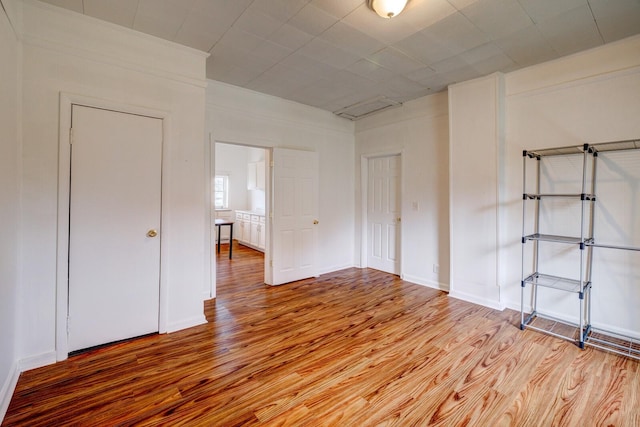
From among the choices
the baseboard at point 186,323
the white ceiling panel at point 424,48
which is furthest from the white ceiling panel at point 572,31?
the baseboard at point 186,323

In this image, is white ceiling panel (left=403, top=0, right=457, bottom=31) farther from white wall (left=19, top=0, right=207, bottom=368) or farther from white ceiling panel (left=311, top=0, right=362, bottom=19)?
white wall (left=19, top=0, right=207, bottom=368)

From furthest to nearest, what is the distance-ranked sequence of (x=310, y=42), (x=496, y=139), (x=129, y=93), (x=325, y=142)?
(x=325, y=142) < (x=496, y=139) < (x=310, y=42) < (x=129, y=93)

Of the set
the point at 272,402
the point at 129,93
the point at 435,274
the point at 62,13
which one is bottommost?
the point at 272,402

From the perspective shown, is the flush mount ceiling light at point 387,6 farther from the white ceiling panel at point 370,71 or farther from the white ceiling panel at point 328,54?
the white ceiling panel at point 370,71

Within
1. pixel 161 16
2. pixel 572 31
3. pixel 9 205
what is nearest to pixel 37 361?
pixel 9 205

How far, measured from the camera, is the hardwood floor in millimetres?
1703

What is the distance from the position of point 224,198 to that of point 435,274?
20.0ft

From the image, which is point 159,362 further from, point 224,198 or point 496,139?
point 224,198

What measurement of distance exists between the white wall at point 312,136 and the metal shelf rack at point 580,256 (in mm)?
2645

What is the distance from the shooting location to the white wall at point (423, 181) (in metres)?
3.95

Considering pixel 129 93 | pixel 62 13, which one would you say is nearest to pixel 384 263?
pixel 129 93

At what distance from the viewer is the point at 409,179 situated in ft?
14.2

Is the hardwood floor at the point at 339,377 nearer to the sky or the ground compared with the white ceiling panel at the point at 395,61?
nearer to the ground

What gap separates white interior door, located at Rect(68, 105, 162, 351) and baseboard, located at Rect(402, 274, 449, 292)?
328cm
